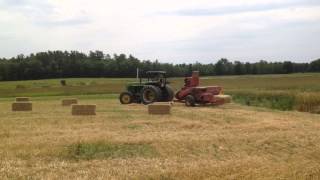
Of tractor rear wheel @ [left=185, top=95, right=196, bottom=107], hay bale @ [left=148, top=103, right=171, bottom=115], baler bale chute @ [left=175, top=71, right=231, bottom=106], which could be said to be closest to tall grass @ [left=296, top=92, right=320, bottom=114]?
baler bale chute @ [left=175, top=71, right=231, bottom=106]

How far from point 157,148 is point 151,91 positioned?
16.2 meters

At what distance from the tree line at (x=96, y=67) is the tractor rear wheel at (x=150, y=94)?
82.6m

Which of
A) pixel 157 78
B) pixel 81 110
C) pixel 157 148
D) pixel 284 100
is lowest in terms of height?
pixel 284 100

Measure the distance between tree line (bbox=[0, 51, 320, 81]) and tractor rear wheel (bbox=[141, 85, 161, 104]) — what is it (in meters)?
82.6

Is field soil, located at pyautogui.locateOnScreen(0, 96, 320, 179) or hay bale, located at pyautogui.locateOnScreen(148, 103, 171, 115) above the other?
hay bale, located at pyautogui.locateOnScreen(148, 103, 171, 115)

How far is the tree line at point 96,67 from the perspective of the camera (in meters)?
117

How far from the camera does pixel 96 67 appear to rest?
409ft

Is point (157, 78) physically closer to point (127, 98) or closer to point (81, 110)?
point (127, 98)

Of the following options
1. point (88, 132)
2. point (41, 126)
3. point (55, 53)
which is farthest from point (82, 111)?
point (55, 53)

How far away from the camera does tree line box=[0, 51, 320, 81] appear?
11681cm

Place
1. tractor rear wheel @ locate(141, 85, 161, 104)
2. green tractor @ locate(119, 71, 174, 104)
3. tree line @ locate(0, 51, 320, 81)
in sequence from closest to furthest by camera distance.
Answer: tractor rear wheel @ locate(141, 85, 161, 104)
green tractor @ locate(119, 71, 174, 104)
tree line @ locate(0, 51, 320, 81)

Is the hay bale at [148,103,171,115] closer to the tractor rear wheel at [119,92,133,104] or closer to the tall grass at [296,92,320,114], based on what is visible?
the tractor rear wheel at [119,92,133,104]

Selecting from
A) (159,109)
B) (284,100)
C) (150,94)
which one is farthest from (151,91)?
(284,100)

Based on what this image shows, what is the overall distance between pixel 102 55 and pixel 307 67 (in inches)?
1837
